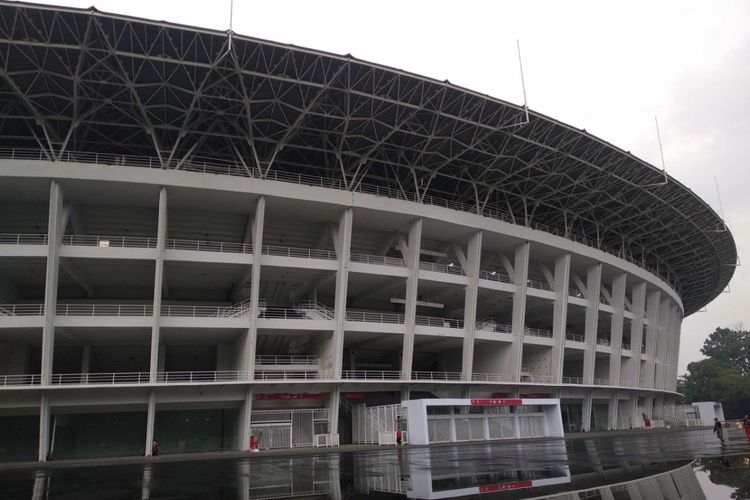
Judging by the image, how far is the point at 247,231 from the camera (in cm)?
4122

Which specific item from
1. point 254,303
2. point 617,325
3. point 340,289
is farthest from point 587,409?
point 254,303

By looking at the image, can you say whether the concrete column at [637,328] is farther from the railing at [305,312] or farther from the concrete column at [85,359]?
the concrete column at [85,359]

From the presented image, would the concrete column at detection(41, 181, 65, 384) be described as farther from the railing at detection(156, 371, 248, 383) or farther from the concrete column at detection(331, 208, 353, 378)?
the concrete column at detection(331, 208, 353, 378)

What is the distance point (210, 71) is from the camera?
3139 centimetres

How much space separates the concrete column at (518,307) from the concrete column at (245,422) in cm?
2149

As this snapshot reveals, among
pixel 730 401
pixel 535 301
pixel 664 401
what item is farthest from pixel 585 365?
pixel 730 401

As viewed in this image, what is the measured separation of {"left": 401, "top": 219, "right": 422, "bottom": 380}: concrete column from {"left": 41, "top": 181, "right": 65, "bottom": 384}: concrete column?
74.2ft

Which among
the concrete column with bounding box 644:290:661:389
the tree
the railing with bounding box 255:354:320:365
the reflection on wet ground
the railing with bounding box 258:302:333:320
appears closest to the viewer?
the reflection on wet ground

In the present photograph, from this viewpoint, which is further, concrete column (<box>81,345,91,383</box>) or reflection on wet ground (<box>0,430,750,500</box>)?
concrete column (<box>81,345,91,383</box>)

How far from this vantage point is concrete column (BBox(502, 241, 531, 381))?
148 feet

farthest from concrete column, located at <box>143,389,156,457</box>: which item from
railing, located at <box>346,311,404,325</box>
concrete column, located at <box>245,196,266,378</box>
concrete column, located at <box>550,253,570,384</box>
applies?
concrete column, located at <box>550,253,570,384</box>

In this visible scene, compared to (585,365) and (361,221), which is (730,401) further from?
(361,221)

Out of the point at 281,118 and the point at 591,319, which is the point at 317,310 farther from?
the point at 591,319

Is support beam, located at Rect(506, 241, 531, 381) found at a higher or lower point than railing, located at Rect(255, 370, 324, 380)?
higher
